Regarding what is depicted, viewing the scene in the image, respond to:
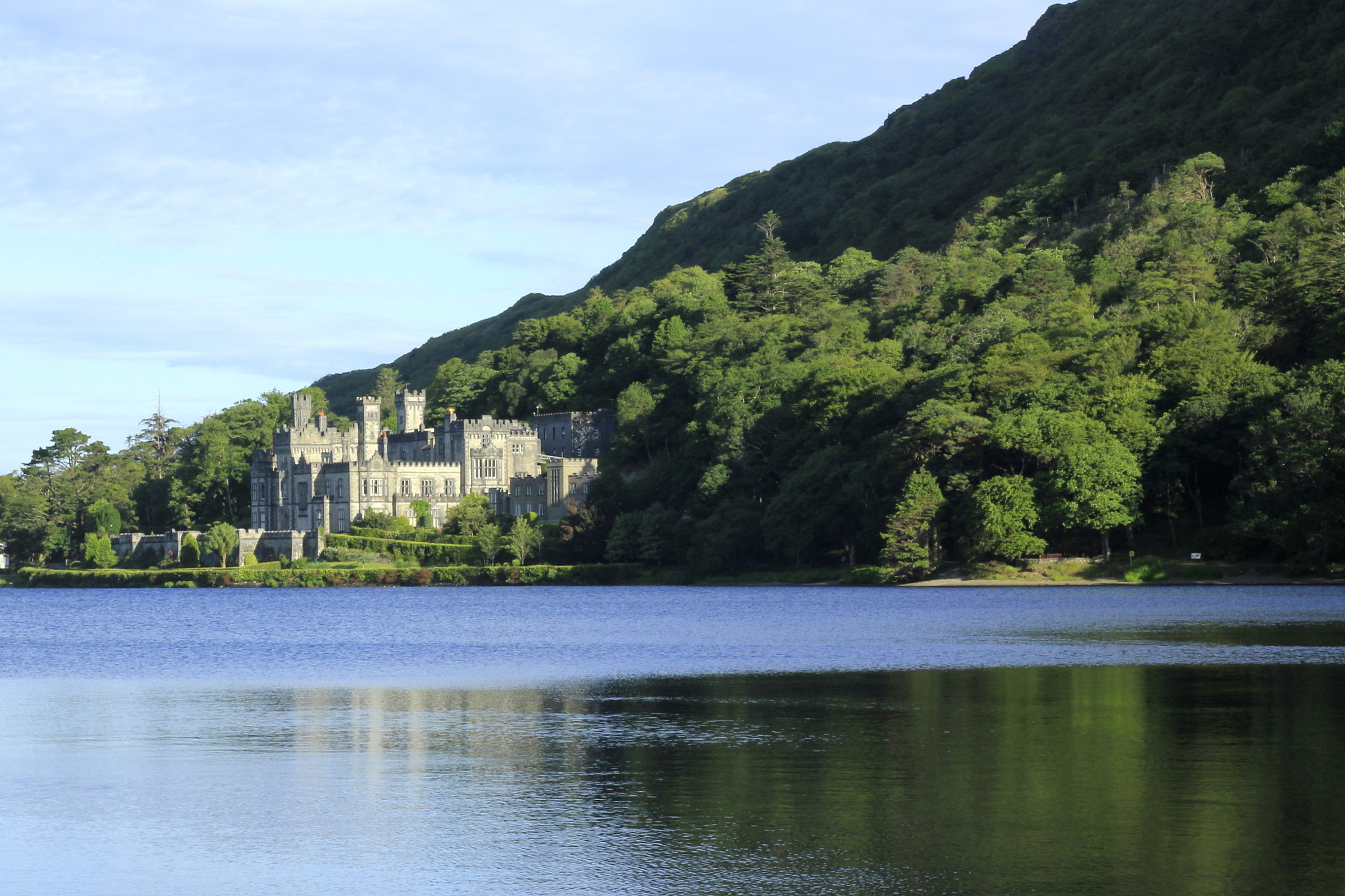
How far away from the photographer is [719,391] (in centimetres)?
12031

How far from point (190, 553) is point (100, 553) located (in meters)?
9.55

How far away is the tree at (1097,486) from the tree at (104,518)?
96952 mm

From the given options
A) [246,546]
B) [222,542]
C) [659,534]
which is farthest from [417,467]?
[659,534]

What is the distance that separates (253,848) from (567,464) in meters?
118

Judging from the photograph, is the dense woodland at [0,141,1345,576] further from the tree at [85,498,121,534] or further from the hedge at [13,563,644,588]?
the tree at [85,498,121,534]

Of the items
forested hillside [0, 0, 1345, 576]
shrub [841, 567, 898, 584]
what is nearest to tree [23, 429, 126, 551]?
forested hillside [0, 0, 1345, 576]

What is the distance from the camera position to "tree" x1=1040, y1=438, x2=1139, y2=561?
8200 cm

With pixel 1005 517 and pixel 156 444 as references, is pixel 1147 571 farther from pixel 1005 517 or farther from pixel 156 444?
pixel 156 444

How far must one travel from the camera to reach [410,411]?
165125 mm

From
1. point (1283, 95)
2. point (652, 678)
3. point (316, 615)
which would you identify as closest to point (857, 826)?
point (652, 678)

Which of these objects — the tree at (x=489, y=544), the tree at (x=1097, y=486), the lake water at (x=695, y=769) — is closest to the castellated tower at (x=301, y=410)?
the tree at (x=489, y=544)

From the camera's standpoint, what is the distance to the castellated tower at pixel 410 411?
164750 mm

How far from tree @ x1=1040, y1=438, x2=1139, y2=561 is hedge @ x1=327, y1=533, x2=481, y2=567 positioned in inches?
2124

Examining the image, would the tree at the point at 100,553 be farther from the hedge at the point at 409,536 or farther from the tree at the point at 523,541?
the tree at the point at 523,541
